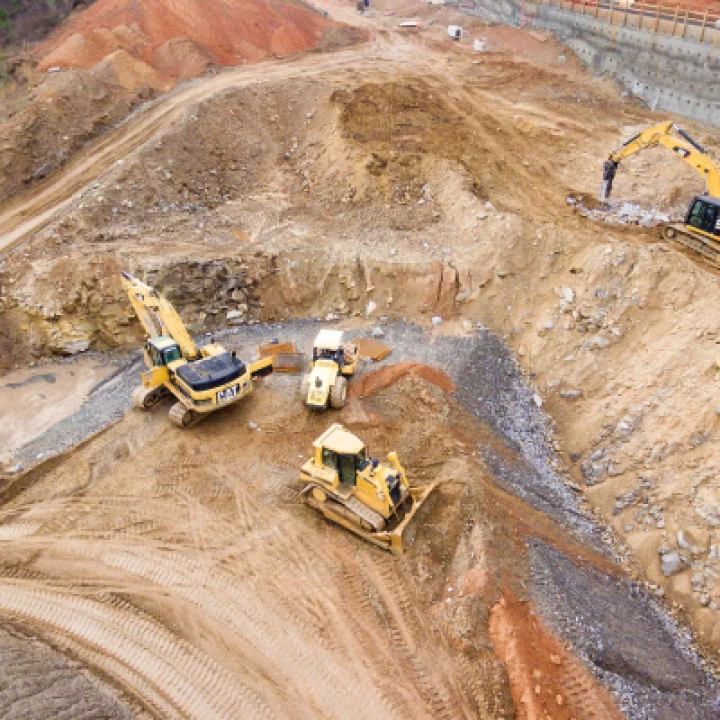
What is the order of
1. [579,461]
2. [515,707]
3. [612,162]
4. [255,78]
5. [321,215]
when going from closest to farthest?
1. [515,707]
2. [579,461]
3. [612,162]
4. [321,215]
5. [255,78]

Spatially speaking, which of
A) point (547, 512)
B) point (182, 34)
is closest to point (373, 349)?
point (547, 512)

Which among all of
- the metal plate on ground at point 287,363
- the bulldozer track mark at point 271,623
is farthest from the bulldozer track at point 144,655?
the metal plate on ground at point 287,363

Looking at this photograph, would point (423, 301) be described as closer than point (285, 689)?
No

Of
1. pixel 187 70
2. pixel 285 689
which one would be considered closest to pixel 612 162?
pixel 285 689

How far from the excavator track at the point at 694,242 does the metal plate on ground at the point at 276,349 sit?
11128 mm

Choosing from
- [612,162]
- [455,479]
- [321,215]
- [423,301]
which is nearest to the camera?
[455,479]

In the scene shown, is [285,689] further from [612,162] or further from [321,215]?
[612,162]

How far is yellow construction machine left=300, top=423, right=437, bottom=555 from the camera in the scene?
11164 millimetres

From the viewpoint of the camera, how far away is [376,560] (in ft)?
36.6

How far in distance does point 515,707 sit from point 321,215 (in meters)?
15.4

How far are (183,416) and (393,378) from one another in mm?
5038

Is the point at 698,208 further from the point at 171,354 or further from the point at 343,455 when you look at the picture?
the point at 171,354

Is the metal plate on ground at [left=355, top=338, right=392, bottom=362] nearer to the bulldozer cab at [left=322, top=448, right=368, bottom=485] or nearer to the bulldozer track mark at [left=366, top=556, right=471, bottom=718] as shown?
the bulldozer cab at [left=322, top=448, right=368, bottom=485]

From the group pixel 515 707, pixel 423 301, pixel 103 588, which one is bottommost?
pixel 103 588
